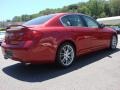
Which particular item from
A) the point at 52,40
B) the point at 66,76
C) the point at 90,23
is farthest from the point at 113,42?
the point at 66,76

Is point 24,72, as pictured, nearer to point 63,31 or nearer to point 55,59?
point 55,59

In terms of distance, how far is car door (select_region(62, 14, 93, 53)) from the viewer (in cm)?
680

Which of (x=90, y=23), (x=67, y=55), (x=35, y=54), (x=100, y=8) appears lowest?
(x=67, y=55)

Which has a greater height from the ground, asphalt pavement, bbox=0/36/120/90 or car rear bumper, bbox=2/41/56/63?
car rear bumper, bbox=2/41/56/63

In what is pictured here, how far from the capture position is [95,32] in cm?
779

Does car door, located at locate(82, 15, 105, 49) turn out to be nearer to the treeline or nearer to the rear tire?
the rear tire

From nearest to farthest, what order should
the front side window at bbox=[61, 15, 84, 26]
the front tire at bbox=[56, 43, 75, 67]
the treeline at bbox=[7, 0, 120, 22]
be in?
the front tire at bbox=[56, 43, 75, 67] → the front side window at bbox=[61, 15, 84, 26] → the treeline at bbox=[7, 0, 120, 22]

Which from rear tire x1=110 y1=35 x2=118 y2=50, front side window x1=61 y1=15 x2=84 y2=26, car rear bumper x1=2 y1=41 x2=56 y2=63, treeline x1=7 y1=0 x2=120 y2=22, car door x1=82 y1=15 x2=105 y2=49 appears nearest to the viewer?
car rear bumper x1=2 y1=41 x2=56 y2=63

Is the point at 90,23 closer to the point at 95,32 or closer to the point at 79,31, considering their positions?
the point at 95,32

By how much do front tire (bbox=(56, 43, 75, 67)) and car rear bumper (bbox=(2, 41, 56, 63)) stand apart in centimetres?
24

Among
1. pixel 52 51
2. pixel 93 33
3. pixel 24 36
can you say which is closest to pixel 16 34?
pixel 24 36

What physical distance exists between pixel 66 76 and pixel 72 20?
198 centimetres

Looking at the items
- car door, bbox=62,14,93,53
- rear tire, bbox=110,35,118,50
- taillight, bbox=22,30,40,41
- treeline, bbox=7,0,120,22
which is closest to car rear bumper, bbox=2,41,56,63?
taillight, bbox=22,30,40,41

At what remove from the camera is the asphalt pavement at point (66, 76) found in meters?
5.01
